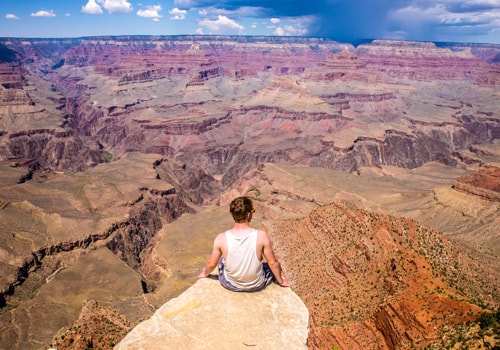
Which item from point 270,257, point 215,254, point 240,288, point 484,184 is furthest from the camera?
point 484,184

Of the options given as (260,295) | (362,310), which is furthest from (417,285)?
(260,295)

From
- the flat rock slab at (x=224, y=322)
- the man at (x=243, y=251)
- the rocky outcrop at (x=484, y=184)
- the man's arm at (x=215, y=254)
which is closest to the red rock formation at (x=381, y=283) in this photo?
the flat rock slab at (x=224, y=322)

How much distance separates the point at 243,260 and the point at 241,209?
1.73 meters

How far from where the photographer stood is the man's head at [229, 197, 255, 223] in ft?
42.0

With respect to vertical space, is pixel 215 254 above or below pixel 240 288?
above

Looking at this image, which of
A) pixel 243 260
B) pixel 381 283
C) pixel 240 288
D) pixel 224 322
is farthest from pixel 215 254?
pixel 381 283

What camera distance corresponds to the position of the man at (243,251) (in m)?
12.9

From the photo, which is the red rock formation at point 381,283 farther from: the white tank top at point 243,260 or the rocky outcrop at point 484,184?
the rocky outcrop at point 484,184

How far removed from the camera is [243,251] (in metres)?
12.9

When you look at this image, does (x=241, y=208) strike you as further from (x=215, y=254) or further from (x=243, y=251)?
(x=215, y=254)

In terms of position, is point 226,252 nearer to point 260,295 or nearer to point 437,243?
point 260,295

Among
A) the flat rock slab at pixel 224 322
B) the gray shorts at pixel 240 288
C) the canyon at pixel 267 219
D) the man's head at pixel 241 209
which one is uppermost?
the man's head at pixel 241 209

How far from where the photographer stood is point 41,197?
84.1m

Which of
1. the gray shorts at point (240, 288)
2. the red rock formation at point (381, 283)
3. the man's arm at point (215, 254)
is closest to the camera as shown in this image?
the man's arm at point (215, 254)
